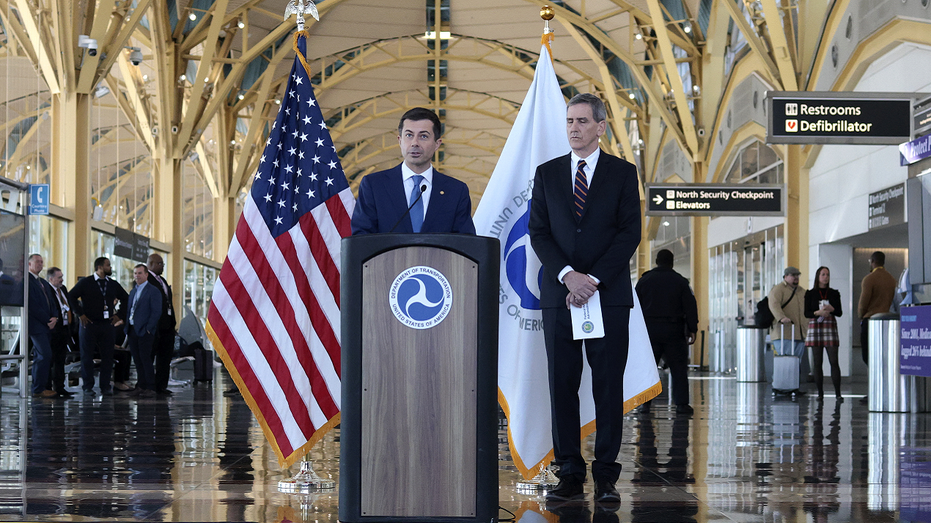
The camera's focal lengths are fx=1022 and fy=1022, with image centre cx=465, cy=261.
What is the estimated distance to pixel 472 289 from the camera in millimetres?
3199

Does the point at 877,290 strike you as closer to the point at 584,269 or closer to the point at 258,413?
the point at 584,269

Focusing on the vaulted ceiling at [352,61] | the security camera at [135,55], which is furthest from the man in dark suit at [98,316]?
the security camera at [135,55]

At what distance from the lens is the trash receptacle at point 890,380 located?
412 inches

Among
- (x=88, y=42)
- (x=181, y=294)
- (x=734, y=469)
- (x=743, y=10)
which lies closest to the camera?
(x=734, y=469)

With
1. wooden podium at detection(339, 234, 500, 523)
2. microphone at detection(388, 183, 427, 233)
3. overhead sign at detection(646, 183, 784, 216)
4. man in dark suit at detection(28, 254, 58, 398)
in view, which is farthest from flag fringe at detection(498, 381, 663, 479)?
overhead sign at detection(646, 183, 784, 216)

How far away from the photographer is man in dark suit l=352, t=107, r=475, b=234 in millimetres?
4121

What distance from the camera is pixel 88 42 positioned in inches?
715

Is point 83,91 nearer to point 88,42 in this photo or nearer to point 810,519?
point 88,42

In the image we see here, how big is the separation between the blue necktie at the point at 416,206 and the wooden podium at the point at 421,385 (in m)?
0.97

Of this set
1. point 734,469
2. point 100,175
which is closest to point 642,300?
point 734,469

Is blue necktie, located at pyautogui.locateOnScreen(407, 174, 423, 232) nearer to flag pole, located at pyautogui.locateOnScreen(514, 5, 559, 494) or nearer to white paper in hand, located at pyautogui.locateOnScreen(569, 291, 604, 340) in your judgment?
white paper in hand, located at pyautogui.locateOnScreen(569, 291, 604, 340)

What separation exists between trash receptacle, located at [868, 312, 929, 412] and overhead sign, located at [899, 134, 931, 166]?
171cm

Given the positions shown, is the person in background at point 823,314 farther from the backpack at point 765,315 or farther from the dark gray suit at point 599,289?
the dark gray suit at point 599,289

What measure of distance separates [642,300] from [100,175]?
50.5 feet
